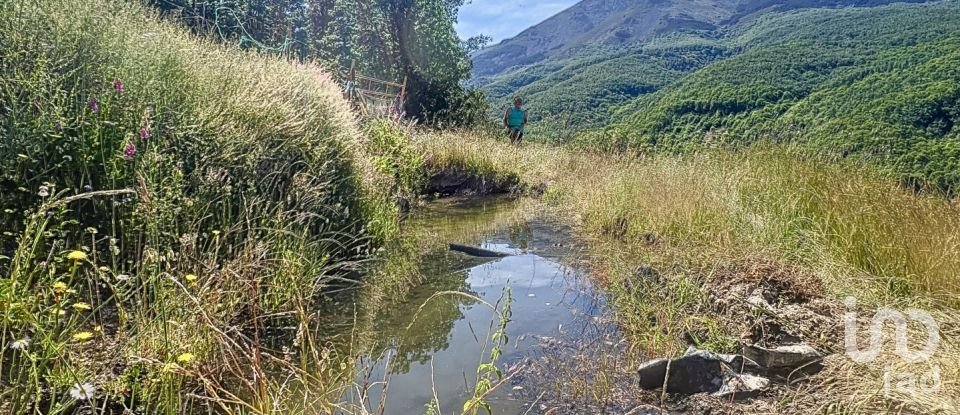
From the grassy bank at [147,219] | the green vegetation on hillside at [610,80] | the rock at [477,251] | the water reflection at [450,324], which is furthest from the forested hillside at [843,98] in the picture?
the green vegetation on hillside at [610,80]

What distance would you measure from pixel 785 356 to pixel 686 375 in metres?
0.53

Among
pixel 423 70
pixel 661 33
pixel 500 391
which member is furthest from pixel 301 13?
pixel 661 33

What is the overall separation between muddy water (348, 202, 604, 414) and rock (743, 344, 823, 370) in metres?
0.93

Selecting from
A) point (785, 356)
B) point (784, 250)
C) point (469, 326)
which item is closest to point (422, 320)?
point (469, 326)

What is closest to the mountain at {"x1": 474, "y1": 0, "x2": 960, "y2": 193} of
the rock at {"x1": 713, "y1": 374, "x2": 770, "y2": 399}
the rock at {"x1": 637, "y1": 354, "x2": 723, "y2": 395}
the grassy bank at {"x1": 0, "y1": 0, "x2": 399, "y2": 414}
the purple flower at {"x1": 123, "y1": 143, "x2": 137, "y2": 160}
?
the rock at {"x1": 713, "y1": 374, "x2": 770, "y2": 399}

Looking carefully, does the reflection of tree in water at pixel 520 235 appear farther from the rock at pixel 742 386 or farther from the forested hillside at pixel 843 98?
the rock at pixel 742 386

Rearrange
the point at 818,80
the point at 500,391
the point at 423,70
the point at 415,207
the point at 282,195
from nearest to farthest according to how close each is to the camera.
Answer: the point at 500,391 < the point at 282,195 < the point at 415,207 < the point at 423,70 < the point at 818,80

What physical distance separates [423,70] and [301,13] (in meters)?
8.25

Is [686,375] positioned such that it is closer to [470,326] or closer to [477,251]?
[470,326]

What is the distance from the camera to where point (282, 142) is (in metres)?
4.34

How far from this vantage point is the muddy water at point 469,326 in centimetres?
257

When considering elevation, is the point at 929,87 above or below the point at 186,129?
above

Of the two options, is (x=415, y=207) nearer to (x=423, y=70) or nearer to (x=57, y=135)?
(x=57, y=135)

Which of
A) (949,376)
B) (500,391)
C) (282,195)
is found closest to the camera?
(949,376)
